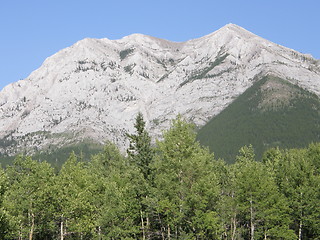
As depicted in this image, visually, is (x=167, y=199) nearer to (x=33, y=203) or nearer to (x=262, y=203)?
(x=262, y=203)

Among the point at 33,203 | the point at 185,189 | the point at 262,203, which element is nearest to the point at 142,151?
the point at 185,189

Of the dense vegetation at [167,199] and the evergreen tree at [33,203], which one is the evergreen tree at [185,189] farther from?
the evergreen tree at [33,203]

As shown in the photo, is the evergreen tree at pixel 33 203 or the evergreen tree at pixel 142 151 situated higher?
the evergreen tree at pixel 142 151

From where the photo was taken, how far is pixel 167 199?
165 ft

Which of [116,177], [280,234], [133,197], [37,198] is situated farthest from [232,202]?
[37,198]

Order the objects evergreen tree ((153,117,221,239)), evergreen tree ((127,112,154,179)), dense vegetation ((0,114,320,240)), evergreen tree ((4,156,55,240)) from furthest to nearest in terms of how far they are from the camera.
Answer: evergreen tree ((127,112,154,179)) < evergreen tree ((4,156,55,240)) < dense vegetation ((0,114,320,240)) < evergreen tree ((153,117,221,239))

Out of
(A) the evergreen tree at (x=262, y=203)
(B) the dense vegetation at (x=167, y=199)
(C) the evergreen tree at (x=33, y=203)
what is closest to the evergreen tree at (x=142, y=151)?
(B) the dense vegetation at (x=167, y=199)

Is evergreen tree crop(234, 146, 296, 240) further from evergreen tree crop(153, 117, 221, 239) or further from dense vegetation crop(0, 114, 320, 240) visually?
evergreen tree crop(153, 117, 221, 239)

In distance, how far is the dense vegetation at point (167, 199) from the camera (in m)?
50.4

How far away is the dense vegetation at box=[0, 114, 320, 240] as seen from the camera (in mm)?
50375

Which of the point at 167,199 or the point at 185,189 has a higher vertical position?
the point at 185,189

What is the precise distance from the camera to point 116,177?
73625mm

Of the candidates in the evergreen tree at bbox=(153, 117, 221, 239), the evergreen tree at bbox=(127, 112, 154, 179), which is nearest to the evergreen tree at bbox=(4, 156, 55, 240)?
the evergreen tree at bbox=(127, 112, 154, 179)

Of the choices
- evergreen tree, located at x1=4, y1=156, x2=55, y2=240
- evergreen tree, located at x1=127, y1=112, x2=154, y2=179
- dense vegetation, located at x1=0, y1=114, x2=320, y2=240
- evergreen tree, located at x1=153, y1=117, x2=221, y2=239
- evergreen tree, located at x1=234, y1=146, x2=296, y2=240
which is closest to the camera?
evergreen tree, located at x1=153, y1=117, x2=221, y2=239
